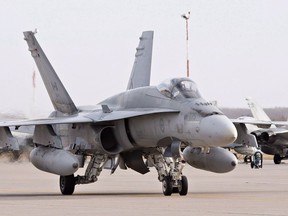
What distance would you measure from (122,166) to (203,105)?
3.54m

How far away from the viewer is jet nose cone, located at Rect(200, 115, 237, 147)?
56.9 ft

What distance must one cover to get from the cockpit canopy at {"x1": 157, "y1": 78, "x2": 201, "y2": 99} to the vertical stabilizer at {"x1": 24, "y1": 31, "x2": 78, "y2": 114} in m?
3.21

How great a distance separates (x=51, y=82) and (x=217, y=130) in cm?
572

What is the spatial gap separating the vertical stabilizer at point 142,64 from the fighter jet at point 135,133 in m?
2.17

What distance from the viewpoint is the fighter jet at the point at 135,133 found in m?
18.2

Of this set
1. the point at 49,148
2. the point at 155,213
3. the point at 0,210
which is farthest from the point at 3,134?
the point at 155,213

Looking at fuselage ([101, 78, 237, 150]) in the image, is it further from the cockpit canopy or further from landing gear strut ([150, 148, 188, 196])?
landing gear strut ([150, 148, 188, 196])

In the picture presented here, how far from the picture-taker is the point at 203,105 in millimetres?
18156

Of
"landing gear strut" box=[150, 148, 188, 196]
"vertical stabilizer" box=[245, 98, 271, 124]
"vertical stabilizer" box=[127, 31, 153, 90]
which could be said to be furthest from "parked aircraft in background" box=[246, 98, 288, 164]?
"landing gear strut" box=[150, 148, 188, 196]

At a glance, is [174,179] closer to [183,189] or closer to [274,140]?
[183,189]

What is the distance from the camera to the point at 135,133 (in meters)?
19.7

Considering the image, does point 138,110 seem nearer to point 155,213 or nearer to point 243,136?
point 243,136

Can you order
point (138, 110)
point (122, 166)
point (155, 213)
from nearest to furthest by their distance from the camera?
1. point (155, 213)
2. point (138, 110)
3. point (122, 166)

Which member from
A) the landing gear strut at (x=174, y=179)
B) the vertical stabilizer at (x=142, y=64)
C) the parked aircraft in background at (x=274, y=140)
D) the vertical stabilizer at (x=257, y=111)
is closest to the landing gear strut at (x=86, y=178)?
the landing gear strut at (x=174, y=179)
